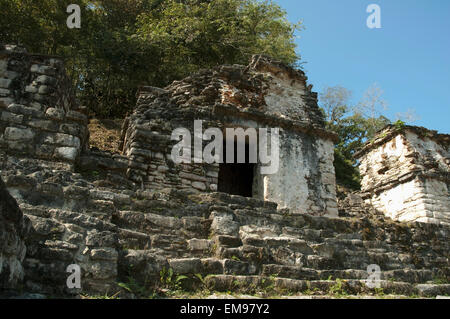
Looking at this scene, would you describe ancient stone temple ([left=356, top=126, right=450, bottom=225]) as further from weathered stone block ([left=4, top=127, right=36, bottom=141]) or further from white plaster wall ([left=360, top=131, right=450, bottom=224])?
weathered stone block ([left=4, top=127, right=36, bottom=141])

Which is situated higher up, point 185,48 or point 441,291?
point 185,48

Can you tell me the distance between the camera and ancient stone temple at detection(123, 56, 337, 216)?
7.77 meters

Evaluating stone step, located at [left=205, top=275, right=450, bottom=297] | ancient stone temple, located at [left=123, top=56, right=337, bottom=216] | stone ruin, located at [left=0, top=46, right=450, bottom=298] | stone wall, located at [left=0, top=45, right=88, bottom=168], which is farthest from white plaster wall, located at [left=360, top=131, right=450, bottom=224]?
stone wall, located at [left=0, top=45, right=88, bottom=168]

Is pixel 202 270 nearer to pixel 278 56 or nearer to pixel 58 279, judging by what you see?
pixel 58 279

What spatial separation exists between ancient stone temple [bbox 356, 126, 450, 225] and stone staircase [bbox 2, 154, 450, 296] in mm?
4690

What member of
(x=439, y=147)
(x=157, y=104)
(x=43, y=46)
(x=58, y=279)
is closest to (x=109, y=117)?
(x=43, y=46)

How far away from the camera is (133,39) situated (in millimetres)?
14641

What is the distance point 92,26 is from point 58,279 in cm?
1357

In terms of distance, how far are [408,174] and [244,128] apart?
502 cm

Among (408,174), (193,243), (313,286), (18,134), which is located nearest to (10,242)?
(193,243)

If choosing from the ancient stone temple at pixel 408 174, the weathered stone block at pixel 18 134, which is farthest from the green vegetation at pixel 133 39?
the weathered stone block at pixel 18 134

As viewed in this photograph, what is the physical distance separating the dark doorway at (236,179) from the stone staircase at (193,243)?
465 cm

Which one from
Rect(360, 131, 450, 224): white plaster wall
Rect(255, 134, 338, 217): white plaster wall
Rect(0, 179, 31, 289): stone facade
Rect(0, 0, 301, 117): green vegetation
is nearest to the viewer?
Rect(0, 179, 31, 289): stone facade

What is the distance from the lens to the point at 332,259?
4824 millimetres
